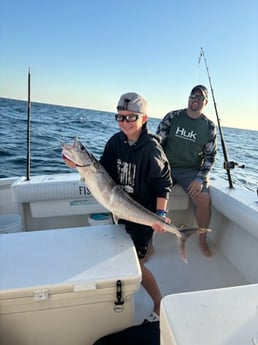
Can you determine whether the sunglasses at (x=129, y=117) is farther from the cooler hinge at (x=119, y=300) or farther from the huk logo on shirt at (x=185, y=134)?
the huk logo on shirt at (x=185, y=134)

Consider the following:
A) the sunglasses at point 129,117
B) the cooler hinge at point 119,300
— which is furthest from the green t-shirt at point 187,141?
the cooler hinge at point 119,300

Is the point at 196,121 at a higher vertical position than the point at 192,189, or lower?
higher

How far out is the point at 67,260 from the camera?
5.10ft

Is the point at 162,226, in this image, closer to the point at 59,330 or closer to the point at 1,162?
the point at 59,330

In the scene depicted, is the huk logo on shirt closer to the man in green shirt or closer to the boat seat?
the man in green shirt

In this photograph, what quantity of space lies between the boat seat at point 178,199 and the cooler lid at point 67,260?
4.78 ft

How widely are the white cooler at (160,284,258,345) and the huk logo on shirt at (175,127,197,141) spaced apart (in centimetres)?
229

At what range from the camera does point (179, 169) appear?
10.5 feet

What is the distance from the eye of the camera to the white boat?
3.23ft

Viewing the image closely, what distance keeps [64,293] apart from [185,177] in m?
2.07

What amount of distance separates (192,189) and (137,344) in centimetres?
185

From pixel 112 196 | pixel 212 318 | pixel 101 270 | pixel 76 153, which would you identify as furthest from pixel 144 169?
pixel 212 318

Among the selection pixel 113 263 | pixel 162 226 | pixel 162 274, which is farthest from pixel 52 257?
pixel 162 274

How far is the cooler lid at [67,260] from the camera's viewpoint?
1.38m
